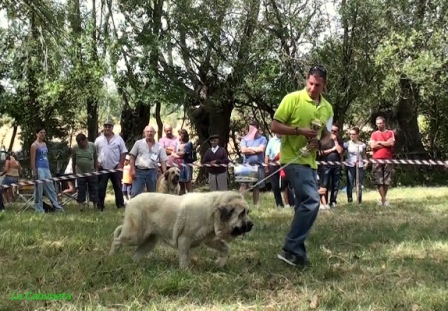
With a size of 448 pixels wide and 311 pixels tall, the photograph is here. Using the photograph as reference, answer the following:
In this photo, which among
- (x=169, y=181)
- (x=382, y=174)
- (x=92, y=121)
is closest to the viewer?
(x=169, y=181)

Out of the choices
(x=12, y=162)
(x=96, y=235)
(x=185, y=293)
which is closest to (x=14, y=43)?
(x=12, y=162)

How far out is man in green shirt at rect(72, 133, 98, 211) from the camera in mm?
11555

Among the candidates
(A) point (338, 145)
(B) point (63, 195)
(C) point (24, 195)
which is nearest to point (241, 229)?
(A) point (338, 145)

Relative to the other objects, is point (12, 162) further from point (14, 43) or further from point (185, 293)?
point (185, 293)

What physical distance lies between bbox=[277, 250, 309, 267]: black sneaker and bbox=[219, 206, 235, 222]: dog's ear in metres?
0.93

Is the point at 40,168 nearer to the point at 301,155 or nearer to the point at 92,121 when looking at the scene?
the point at 301,155

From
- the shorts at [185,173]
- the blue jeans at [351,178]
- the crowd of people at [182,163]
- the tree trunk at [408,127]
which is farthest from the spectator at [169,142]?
the tree trunk at [408,127]

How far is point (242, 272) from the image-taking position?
534cm

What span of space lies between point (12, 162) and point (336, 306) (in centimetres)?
1112

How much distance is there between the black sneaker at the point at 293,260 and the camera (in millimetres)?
5555

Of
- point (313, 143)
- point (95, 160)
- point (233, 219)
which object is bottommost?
point (233, 219)

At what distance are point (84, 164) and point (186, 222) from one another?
22.2 ft

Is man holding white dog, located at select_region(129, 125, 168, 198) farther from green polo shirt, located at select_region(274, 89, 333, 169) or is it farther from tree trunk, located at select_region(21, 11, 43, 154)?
tree trunk, located at select_region(21, 11, 43, 154)

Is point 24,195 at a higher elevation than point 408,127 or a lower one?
lower
